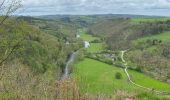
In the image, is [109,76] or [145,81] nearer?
[145,81]

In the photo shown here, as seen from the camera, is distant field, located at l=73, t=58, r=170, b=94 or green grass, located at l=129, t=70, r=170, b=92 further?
distant field, located at l=73, t=58, r=170, b=94

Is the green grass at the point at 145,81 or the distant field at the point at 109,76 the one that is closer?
the green grass at the point at 145,81

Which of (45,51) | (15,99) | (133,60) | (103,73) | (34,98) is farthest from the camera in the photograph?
(133,60)

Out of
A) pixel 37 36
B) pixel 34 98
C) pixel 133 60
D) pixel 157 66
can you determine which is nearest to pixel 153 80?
pixel 157 66

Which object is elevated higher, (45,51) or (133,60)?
(45,51)

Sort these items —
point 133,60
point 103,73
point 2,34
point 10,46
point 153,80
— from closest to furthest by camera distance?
1. point 10,46
2. point 2,34
3. point 153,80
4. point 103,73
5. point 133,60

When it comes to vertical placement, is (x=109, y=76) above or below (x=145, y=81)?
above

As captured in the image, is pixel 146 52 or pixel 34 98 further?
pixel 146 52

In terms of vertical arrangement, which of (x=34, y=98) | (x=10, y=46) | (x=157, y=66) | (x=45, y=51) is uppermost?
(x=10, y=46)

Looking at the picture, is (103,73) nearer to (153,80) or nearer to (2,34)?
(153,80)

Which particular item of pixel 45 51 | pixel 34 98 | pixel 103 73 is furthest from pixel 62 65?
pixel 34 98
